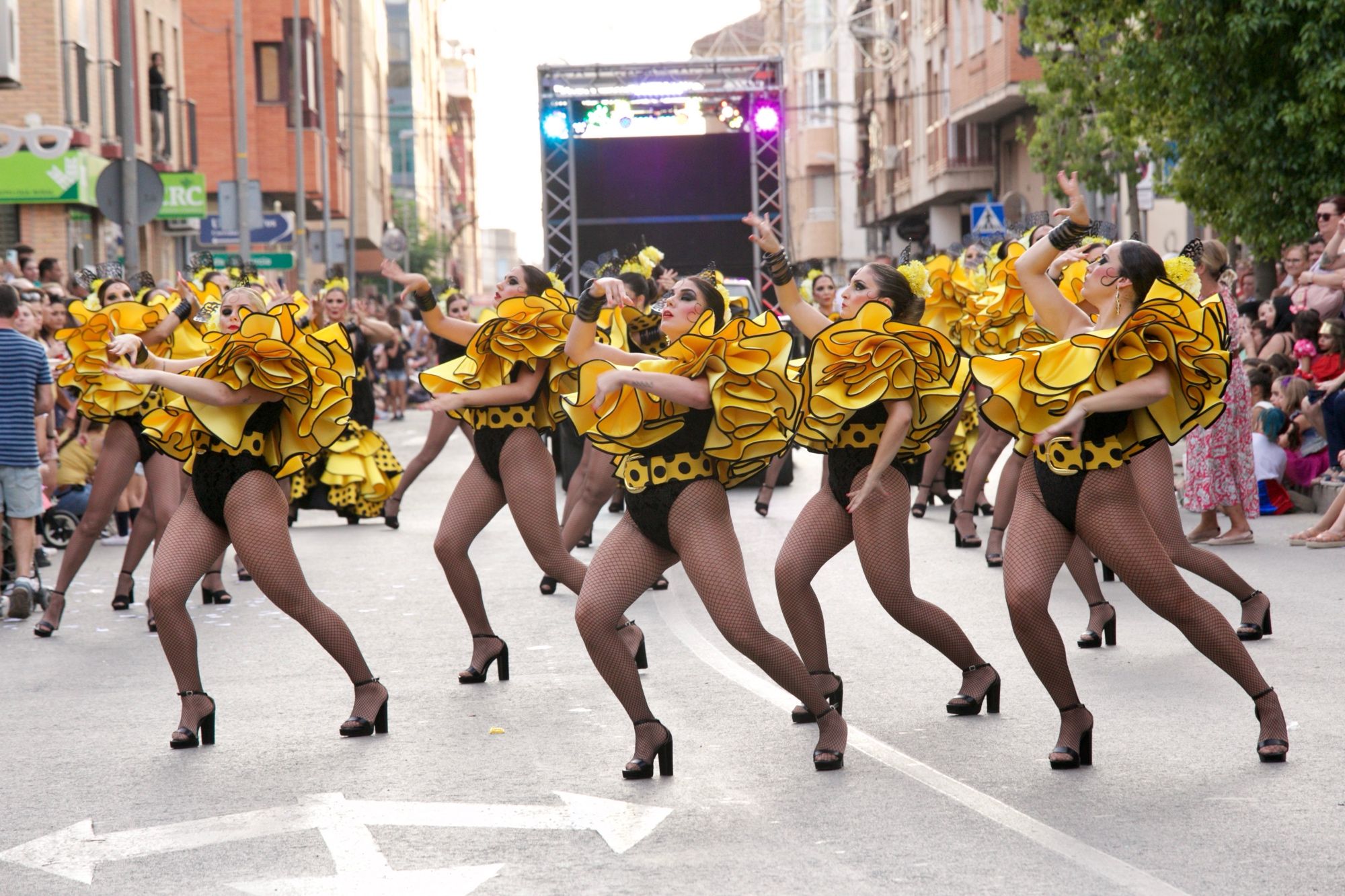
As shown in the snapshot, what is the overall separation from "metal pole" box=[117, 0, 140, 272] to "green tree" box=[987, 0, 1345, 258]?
10.1 meters

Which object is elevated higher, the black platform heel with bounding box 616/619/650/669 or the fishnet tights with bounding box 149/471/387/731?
the fishnet tights with bounding box 149/471/387/731

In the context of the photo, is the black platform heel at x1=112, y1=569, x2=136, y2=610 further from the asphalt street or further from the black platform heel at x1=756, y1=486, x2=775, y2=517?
the black platform heel at x1=756, y1=486, x2=775, y2=517

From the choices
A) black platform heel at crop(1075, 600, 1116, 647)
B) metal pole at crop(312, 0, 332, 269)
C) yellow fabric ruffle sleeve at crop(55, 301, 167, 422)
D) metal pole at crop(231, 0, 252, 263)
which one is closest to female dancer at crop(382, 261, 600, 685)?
black platform heel at crop(1075, 600, 1116, 647)

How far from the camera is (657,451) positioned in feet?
22.0

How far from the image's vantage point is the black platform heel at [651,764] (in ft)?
21.9

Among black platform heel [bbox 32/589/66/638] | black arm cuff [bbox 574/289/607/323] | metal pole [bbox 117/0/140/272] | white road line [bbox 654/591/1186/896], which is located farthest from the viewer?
metal pole [bbox 117/0/140/272]

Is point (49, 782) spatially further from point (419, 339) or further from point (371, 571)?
point (419, 339)

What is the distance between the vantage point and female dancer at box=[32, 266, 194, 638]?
1088 centimetres

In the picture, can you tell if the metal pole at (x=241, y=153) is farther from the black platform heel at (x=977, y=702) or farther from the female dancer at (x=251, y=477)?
the black platform heel at (x=977, y=702)

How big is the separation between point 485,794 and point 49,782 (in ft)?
5.51

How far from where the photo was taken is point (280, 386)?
24.5ft

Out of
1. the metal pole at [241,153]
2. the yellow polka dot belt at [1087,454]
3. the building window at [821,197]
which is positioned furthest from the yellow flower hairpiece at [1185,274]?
the building window at [821,197]

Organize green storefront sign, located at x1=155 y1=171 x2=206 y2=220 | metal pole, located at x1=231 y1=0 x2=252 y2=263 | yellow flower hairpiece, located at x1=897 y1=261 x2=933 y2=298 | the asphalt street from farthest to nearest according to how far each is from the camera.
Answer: metal pole, located at x1=231 y1=0 x2=252 y2=263 → green storefront sign, located at x1=155 y1=171 x2=206 y2=220 → yellow flower hairpiece, located at x1=897 y1=261 x2=933 y2=298 → the asphalt street

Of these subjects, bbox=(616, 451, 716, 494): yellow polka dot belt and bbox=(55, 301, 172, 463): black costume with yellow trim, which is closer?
bbox=(616, 451, 716, 494): yellow polka dot belt
